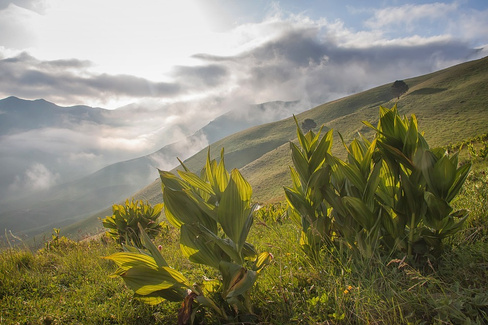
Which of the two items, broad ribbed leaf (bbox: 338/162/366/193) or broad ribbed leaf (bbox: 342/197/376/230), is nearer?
broad ribbed leaf (bbox: 342/197/376/230)

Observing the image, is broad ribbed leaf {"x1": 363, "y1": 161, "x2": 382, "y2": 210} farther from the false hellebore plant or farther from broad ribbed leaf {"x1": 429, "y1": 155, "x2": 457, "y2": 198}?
the false hellebore plant

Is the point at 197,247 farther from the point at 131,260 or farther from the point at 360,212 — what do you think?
the point at 360,212

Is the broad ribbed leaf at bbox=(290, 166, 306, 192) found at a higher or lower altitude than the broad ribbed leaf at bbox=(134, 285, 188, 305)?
higher

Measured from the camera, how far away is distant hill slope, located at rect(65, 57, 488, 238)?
161 feet

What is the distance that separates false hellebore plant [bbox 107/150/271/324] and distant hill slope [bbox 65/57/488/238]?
101 ft

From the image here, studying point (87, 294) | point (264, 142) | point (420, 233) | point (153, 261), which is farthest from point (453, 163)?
point (264, 142)

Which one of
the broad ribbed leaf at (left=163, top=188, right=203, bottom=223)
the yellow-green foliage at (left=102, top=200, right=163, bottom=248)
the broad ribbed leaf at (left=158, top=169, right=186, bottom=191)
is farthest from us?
the yellow-green foliage at (left=102, top=200, right=163, bottom=248)

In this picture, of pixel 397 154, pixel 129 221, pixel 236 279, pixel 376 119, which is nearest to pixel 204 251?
pixel 236 279

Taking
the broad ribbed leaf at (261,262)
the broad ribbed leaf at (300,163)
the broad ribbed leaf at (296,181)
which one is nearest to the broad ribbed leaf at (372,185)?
the broad ribbed leaf at (300,163)

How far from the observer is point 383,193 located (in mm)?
2768

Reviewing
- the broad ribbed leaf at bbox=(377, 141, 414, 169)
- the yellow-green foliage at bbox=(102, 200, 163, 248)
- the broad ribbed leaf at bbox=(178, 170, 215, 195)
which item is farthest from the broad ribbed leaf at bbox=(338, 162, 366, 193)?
the yellow-green foliage at bbox=(102, 200, 163, 248)

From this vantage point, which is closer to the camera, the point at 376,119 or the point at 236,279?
Answer: the point at 236,279

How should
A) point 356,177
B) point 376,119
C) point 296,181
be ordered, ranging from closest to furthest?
point 356,177, point 296,181, point 376,119

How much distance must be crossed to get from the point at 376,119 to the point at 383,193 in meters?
66.3
